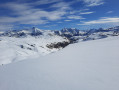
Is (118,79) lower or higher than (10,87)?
higher

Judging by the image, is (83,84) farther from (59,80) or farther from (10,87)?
(10,87)

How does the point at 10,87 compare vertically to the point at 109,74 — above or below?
below

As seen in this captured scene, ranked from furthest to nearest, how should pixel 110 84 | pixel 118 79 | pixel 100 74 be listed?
pixel 100 74 → pixel 118 79 → pixel 110 84

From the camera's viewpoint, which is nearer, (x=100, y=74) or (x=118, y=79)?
(x=118, y=79)

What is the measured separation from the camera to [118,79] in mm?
3650

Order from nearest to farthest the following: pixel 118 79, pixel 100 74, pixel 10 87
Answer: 1. pixel 118 79
2. pixel 10 87
3. pixel 100 74

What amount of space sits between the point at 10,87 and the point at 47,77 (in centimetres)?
143

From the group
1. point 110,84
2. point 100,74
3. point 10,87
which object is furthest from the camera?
point 100,74

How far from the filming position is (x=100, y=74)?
4.22 metres

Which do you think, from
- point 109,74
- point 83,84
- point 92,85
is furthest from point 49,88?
point 109,74

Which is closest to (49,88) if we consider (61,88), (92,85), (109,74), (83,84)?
(61,88)

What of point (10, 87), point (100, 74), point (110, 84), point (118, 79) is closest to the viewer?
point (110, 84)

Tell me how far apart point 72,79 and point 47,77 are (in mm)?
1072

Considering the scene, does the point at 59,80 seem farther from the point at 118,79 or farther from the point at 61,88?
the point at 118,79
